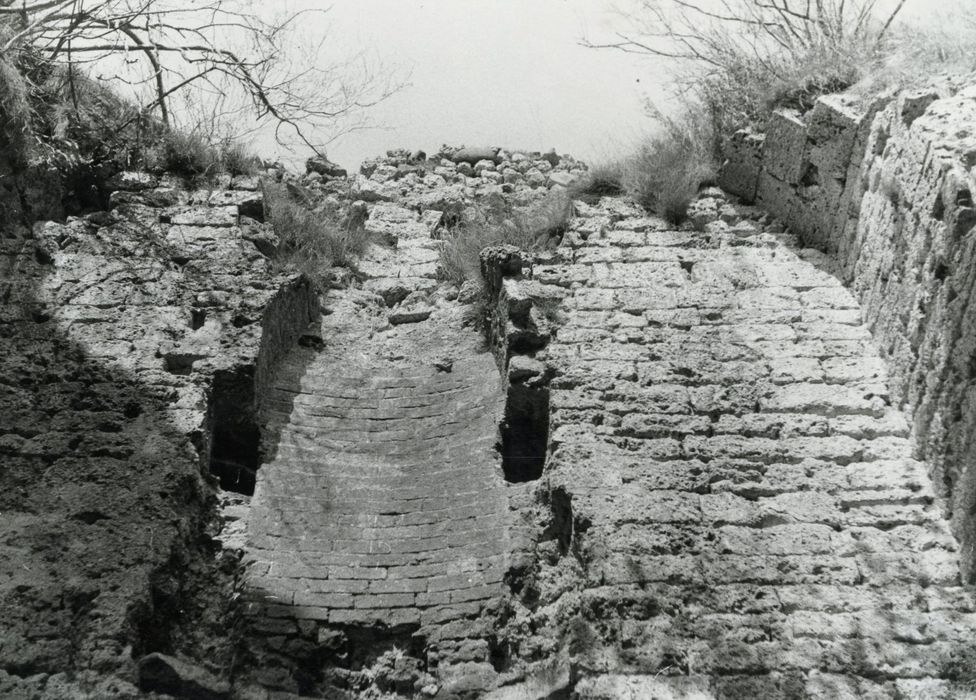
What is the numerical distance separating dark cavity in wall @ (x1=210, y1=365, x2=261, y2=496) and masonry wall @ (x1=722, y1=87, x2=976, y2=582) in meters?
3.08

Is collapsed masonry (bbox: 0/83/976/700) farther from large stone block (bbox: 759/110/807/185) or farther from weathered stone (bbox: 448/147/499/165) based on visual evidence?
weathered stone (bbox: 448/147/499/165)

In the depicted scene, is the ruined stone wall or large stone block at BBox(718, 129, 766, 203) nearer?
the ruined stone wall

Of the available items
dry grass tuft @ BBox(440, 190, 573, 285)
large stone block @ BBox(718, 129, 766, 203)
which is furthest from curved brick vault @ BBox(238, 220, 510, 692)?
large stone block @ BBox(718, 129, 766, 203)

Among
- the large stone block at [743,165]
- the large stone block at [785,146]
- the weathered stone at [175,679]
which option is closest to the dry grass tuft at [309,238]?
the large stone block at [743,165]

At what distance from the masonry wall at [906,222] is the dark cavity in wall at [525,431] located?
5.49 feet

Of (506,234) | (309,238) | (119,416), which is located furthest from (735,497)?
(309,238)

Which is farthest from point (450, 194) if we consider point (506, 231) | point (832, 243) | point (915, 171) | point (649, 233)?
point (915, 171)

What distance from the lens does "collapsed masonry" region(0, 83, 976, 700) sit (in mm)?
4195

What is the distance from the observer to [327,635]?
14.9 feet

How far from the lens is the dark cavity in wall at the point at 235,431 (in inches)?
207

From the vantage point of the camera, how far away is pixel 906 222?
17.3 ft

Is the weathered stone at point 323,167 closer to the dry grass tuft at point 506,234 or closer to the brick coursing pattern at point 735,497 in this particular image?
the dry grass tuft at point 506,234

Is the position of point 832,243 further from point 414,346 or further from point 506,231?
point 414,346

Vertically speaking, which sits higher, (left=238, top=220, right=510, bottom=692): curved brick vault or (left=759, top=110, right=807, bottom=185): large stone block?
(left=759, top=110, right=807, bottom=185): large stone block
